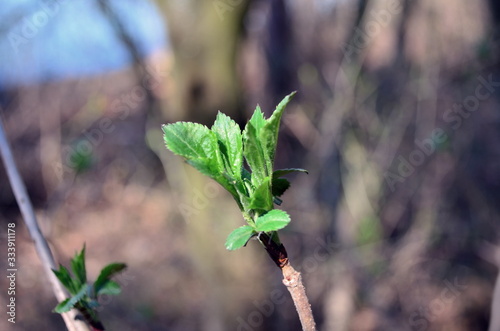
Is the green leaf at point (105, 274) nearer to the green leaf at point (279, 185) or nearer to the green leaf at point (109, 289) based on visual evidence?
the green leaf at point (109, 289)

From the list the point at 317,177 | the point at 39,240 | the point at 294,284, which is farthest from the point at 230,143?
the point at 317,177

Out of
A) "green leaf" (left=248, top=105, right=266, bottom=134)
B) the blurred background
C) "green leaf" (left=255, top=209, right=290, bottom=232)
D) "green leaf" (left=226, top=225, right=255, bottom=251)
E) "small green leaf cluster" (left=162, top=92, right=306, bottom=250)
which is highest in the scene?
"green leaf" (left=248, top=105, right=266, bottom=134)

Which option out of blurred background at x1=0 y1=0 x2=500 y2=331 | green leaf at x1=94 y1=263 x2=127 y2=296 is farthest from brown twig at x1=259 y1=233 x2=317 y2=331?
blurred background at x1=0 y1=0 x2=500 y2=331

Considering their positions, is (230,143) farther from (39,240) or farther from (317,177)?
(317,177)

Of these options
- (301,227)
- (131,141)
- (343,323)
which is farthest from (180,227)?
(343,323)

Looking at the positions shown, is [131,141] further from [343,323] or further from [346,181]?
[343,323]

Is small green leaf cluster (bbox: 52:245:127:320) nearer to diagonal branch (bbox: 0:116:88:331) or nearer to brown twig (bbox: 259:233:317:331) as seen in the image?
diagonal branch (bbox: 0:116:88:331)
